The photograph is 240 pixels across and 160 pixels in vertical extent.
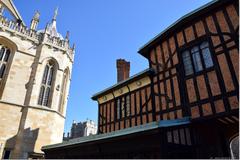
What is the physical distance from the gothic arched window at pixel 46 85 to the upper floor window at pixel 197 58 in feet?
33.0

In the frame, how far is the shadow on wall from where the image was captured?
11008 mm

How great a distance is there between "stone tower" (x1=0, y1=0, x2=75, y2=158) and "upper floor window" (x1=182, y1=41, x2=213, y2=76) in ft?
31.8

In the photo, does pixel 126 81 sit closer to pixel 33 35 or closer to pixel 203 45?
pixel 203 45

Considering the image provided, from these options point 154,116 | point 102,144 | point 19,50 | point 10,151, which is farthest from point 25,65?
point 154,116

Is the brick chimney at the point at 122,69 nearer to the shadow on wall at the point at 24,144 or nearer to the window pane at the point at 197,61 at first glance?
the window pane at the point at 197,61

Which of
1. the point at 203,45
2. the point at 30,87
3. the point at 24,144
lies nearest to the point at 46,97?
the point at 30,87

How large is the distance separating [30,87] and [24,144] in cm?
375

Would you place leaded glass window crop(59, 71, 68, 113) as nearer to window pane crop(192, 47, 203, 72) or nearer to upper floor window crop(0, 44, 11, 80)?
upper floor window crop(0, 44, 11, 80)

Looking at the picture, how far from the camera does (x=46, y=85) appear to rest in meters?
13.9

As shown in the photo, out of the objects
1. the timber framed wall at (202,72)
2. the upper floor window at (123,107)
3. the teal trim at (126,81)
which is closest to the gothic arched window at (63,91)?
the teal trim at (126,81)

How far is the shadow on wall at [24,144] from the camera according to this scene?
36.1ft

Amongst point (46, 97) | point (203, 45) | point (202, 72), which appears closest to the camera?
point (202, 72)

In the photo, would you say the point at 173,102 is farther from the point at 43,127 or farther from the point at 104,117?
the point at 43,127

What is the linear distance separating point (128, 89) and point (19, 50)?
883cm
